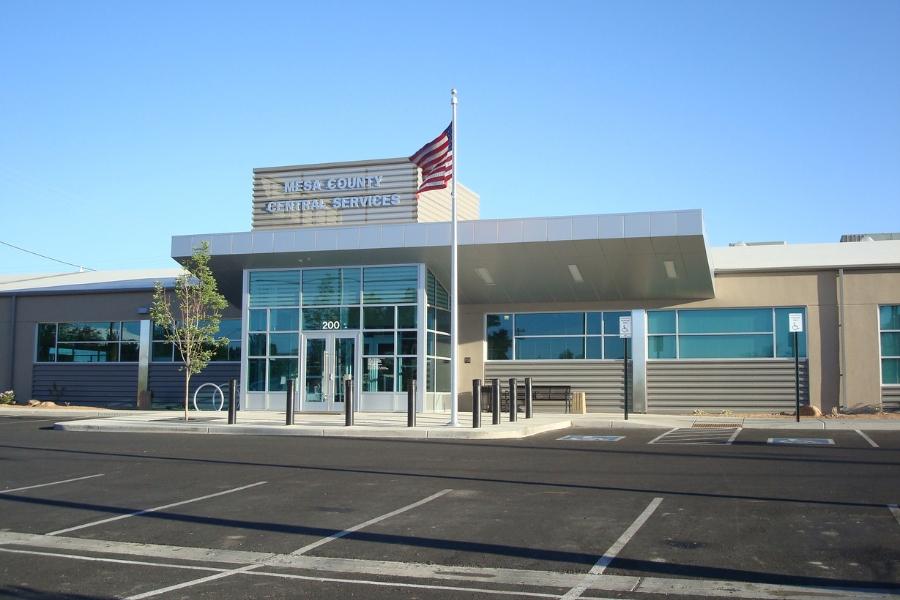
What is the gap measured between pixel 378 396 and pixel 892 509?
18029 mm

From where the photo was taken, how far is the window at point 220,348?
31156 mm

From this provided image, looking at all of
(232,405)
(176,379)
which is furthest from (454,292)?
(176,379)

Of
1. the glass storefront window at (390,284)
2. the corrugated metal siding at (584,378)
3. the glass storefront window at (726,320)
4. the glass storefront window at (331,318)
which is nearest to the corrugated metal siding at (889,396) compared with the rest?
the glass storefront window at (726,320)

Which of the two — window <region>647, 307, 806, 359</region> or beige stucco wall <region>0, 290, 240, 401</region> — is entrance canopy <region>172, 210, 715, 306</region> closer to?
window <region>647, 307, 806, 359</region>

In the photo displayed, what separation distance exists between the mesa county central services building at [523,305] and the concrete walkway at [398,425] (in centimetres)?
225

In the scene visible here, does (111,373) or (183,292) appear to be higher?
(183,292)

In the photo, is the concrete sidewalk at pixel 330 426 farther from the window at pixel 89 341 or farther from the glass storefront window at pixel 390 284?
the window at pixel 89 341

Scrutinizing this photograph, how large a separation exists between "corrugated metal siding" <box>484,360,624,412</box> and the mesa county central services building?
43 mm

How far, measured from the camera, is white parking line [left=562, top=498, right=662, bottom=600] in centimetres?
636

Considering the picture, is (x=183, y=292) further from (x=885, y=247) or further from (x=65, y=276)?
(x=885, y=247)

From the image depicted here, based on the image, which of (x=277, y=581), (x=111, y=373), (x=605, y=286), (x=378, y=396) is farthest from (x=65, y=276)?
(x=277, y=581)

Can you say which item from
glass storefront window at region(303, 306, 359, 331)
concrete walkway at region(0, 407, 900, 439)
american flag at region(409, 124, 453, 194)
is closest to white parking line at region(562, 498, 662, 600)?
concrete walkway at region(0, 407, 900, 439)

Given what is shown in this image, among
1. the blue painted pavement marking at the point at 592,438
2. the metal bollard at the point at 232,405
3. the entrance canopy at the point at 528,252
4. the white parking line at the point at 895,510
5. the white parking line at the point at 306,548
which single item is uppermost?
the entrance canopy at the point at 528,252

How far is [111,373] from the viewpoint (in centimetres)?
3244
